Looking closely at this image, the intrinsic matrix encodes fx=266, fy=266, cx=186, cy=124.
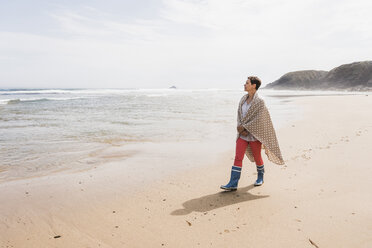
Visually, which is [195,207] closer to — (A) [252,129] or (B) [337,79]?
(A) [252,129]

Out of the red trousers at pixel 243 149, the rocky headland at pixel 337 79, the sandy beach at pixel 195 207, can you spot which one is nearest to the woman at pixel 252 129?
the red trousers at pixel 243 149

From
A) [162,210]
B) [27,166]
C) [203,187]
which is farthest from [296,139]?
[27,166]

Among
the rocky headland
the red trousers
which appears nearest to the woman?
the red trousers

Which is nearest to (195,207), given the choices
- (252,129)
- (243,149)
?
(243,149)

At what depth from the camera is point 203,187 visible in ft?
15.2

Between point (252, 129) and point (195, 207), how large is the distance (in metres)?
1.61

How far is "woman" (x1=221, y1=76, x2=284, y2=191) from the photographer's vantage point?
4.42 m

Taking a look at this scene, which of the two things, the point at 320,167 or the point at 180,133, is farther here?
the point at 180,133

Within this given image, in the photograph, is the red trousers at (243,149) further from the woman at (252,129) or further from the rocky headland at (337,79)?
the rocky headland at (337,79)

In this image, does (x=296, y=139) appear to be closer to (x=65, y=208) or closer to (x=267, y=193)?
(x=267, y=193)

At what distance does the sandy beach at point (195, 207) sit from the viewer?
2979 millimetres

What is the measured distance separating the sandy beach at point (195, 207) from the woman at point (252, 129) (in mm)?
427

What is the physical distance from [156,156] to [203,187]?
2267 millimetres

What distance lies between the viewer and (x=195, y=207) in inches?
151
